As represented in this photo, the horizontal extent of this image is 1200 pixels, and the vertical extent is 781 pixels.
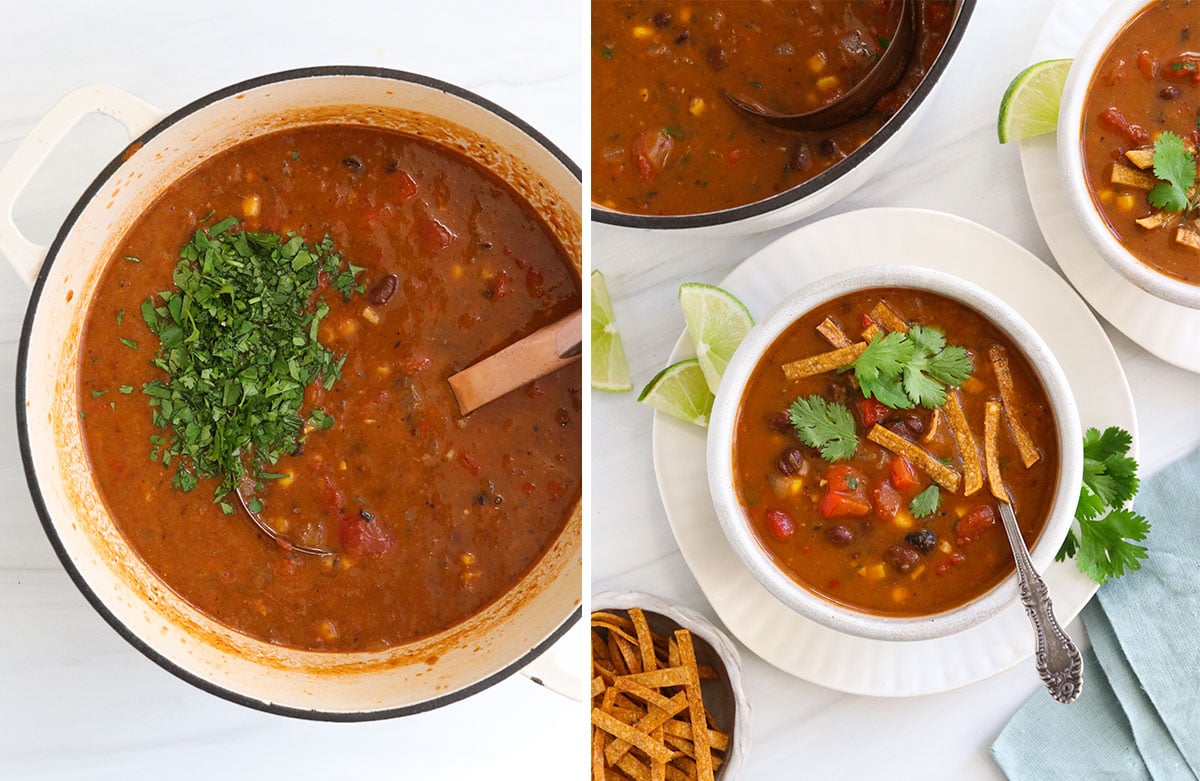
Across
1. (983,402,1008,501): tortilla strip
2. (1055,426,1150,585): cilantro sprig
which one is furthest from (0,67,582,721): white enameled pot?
(1055,426,1150,585): cilantro sprig

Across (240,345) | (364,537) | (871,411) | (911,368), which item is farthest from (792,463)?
(240,345)

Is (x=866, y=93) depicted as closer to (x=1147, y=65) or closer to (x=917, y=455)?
(x=1147, y=65)

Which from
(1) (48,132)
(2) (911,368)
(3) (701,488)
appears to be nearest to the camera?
(1) (48,132)

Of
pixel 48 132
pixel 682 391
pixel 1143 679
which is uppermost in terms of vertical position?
pixel 48 132

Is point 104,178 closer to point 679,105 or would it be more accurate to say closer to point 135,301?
point 135,301

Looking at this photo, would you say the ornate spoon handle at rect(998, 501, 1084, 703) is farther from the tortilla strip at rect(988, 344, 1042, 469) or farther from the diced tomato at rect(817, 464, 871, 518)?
the diced tomato at rect(817, 464, 871, 518)

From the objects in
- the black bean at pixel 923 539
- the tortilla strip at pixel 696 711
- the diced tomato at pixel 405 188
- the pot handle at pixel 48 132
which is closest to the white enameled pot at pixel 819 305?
the black bean at pixel 923 539
